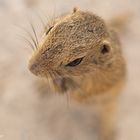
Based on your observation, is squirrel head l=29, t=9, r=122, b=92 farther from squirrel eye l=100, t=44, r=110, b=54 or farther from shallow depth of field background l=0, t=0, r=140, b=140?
shallow depth of field background l=0, t=0, r=140, b=140

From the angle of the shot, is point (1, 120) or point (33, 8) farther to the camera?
point (33, 8)

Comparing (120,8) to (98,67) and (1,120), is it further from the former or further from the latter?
(1,120)

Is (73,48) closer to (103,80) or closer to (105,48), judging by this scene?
(105,48)

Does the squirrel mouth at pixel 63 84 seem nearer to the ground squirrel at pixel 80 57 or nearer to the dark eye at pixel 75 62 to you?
the ground squirrel at pixel 80 57

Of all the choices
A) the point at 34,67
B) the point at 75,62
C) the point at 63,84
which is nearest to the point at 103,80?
the point at 63,84

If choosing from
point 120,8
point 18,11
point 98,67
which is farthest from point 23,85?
point 120,8

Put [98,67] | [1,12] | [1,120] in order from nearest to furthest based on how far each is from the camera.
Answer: [98,67], [1,120], [1,12]
